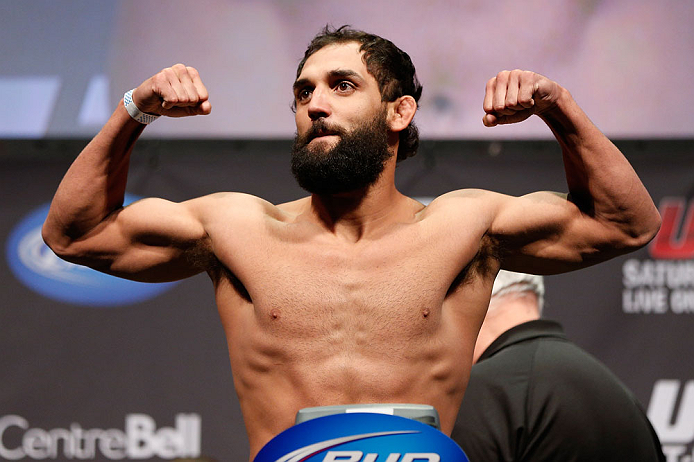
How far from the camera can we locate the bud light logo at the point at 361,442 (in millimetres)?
1299

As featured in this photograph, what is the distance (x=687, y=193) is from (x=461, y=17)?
1.09 m

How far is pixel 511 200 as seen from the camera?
5.44 ft

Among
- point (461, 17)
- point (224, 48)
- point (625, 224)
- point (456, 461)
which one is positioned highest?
point (461, 17)

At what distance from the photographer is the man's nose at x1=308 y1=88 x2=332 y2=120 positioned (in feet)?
5.30

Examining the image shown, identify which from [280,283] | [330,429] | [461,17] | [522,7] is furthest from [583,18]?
[330,429]

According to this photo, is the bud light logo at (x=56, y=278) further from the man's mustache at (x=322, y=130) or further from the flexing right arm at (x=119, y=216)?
the man's mustache at (x=322, y=130)

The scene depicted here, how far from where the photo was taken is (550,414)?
1864 mm

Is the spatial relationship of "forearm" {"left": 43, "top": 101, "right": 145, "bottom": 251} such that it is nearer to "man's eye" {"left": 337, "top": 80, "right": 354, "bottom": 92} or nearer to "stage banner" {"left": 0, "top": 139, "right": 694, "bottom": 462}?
"man's eye" {"left": 337, "top": 80, "right": 354, "bottom": 92}

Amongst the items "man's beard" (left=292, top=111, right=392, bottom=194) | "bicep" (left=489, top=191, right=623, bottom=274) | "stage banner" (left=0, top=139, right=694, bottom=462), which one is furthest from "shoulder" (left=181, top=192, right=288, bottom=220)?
"stage banner" (left=0, top=139, right=694, bottom=462)

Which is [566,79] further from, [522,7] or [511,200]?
[511,200]

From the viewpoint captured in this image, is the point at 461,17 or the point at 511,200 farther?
the point at 461,17

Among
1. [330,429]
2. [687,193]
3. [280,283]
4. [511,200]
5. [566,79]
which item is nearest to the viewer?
[330,429]

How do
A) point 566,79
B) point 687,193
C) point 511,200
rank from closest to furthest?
1. point 511,200
2. point 687,193
3. point 566,79

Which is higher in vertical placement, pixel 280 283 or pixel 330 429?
pixel 280 283
